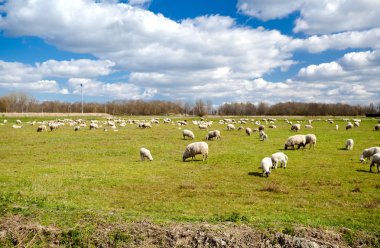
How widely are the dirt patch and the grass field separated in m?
0.47

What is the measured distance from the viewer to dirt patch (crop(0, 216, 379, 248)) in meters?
9.70

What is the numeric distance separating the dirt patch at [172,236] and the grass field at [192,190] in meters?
0.47

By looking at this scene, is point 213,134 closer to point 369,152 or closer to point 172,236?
point 369,152

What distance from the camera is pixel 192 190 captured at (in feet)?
51.5

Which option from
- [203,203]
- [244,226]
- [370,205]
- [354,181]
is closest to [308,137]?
[354,181]

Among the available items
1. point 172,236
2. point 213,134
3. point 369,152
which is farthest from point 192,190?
point 213,134

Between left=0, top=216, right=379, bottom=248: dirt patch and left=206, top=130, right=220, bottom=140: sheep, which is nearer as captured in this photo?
left=0, top=216, right=379, bottom=248: dirt patch

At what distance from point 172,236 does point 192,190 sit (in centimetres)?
584

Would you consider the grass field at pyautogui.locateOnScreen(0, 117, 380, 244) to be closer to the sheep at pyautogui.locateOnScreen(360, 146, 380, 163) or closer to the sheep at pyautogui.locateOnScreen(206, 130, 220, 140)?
the sheep at pyautogui.locateOnScreen(360, 146, 380, 163)

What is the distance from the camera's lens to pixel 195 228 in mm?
10266

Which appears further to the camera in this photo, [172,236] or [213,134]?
[213,134]

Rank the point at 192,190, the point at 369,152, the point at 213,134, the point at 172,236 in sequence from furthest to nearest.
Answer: the point at 213,134
the point at 369,152
the point at 192,190
the point at 172,236

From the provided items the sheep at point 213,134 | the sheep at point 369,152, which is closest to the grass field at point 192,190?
the sheep at point 369,152

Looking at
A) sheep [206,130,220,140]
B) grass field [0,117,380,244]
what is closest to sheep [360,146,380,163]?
grass field [0,117,380,244]
